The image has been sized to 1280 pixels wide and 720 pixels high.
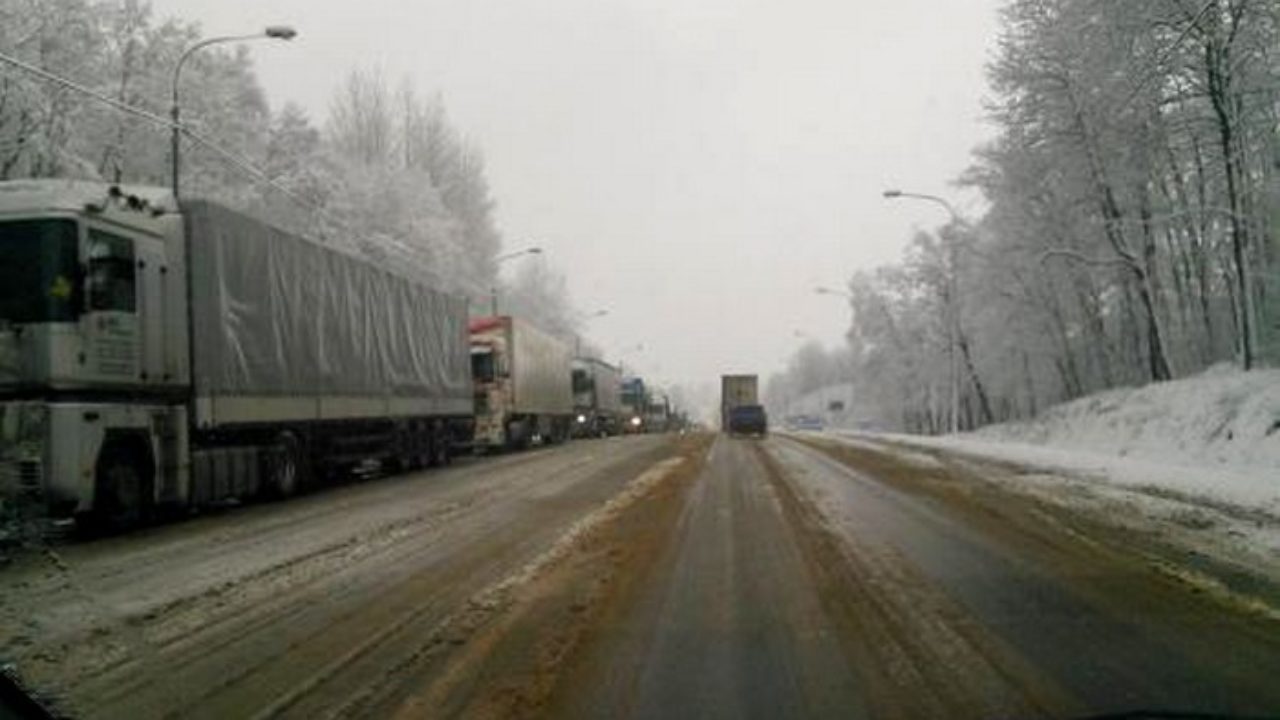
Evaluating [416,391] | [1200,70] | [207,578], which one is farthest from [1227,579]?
[1200,70]

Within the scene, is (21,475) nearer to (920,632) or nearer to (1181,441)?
(920,632)

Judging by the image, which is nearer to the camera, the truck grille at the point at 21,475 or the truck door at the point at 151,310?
the truck grille at the point at 21,475

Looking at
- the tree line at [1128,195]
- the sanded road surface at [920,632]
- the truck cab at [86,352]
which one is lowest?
the sanded road surface at [920,632]

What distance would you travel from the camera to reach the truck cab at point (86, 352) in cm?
1609

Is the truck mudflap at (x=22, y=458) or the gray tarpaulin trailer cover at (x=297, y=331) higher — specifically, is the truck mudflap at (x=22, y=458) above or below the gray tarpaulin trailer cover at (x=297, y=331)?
below

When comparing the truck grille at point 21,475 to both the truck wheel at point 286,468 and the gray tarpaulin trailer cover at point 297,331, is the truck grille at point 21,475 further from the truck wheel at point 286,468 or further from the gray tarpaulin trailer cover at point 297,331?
the truck wheel at point 286,468

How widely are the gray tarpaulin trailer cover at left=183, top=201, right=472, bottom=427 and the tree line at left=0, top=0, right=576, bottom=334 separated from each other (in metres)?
7.78

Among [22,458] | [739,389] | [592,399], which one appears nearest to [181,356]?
[22,458]

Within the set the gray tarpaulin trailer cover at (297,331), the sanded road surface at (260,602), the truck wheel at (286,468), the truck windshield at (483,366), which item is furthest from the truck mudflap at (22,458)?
the truck windshield at (483,366)

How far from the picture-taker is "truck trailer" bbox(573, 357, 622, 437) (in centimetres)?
6819

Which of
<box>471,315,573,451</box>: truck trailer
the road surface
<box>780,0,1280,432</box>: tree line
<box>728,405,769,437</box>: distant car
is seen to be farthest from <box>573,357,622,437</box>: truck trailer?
the road surface

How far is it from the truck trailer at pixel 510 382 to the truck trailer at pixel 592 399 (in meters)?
12.7

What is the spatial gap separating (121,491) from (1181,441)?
21.6 meters

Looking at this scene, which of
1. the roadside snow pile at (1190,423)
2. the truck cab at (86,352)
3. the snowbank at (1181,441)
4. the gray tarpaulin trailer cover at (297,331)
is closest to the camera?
the truck cab at (86,352)
